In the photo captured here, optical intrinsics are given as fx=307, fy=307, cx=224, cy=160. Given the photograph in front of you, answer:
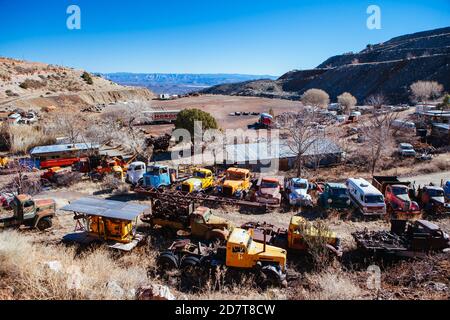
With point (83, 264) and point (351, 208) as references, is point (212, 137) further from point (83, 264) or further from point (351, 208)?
point (83, 264)

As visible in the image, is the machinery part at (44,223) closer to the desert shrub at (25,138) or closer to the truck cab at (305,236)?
the truck cab at (305,236)

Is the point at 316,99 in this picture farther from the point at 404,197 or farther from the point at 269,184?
the point at 404,197

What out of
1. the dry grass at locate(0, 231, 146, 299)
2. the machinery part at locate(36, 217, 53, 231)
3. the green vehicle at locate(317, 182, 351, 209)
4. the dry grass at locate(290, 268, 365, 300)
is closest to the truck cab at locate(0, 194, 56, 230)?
the machinery part at locate(36, 217, 53, 231)

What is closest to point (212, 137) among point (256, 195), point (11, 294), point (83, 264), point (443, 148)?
point (256, 195)

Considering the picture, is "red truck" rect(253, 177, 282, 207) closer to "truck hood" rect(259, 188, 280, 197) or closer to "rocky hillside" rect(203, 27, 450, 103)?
"truck hood" rect(259, 188, 280, 197)

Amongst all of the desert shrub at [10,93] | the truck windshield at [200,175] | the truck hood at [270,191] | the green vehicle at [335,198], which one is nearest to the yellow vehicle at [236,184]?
the truck hood at [270,191]

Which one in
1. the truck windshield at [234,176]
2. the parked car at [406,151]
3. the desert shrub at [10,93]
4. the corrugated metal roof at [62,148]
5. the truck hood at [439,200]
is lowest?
the truck hood at [439,200]
